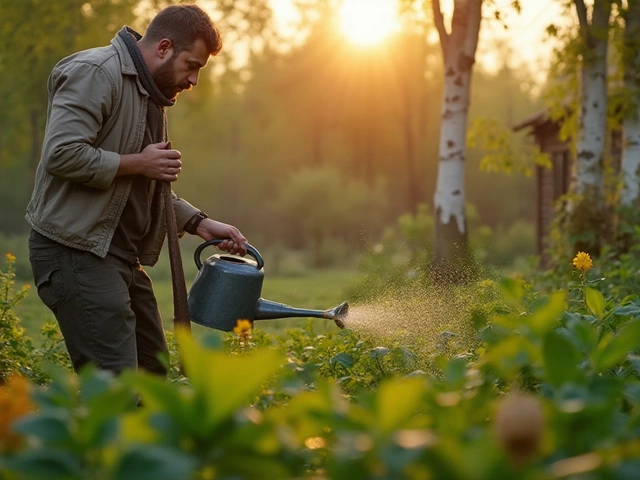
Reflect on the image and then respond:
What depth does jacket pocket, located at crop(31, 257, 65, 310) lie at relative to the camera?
3.61 metres

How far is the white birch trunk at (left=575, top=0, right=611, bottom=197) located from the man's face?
659cm

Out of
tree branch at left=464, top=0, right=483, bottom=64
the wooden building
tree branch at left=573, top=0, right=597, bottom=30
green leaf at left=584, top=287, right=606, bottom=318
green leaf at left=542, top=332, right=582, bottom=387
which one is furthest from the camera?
the wooden building

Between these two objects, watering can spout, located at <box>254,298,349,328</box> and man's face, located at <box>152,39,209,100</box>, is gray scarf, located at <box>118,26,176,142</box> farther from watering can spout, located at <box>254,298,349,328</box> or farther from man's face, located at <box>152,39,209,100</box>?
watering can spout, located at <box>254,298,349,328</box>

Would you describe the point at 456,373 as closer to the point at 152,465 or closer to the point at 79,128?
the point at 152,465

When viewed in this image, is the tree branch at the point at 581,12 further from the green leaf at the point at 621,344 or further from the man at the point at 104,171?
the green leaf at the point at 621,344

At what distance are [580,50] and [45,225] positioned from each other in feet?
23.3

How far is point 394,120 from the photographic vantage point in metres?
43.4

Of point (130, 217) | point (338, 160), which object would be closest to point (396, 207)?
point (338, 160)

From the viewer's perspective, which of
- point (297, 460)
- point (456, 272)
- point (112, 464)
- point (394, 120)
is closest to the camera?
point (112, 464)

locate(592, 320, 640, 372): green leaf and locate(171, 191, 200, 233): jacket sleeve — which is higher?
locate(592, 320, 640, 372): green leaf

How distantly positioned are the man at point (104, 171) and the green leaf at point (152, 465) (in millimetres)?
2530

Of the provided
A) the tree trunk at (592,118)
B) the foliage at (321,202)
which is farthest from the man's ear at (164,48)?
the foliage at (321,202)

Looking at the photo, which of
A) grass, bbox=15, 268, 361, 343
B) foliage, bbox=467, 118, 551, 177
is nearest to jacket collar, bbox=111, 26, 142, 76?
grass, bbox=15, 268, 361, 343

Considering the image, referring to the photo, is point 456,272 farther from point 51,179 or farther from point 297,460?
point 297,460
